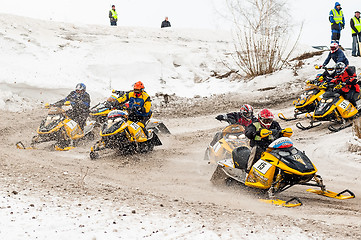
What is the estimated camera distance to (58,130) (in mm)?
11805

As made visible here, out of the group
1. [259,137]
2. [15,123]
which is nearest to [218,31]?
[15,123]

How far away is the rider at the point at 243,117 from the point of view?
10031mm

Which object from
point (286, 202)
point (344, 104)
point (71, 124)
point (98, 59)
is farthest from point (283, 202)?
point (98, 59)

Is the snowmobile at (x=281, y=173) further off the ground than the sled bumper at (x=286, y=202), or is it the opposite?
the snowmobile at (x=281, y=173)

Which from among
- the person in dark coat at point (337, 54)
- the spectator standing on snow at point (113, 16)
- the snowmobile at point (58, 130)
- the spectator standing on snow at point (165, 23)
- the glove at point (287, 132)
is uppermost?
the spectator standing on snow at point (113, 16)

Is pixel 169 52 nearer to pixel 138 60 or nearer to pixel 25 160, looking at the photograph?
pixel 138 60

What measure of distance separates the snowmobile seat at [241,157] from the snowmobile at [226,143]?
4.08 feet

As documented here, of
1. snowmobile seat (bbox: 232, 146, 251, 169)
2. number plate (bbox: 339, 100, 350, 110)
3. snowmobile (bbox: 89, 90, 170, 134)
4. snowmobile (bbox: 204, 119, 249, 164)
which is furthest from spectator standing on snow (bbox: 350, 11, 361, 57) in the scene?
snowmobile seat (bbox: 232, 146, 251, 169)

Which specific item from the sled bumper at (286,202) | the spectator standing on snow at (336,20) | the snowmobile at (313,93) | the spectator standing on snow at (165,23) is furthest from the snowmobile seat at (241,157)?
the spectator standing on snow at (165,23)

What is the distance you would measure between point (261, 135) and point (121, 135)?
3.97 metres

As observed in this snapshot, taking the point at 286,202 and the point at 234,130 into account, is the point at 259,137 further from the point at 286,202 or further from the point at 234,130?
the point at 234,130

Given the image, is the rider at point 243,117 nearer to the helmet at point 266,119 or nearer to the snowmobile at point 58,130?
the helmet at point 266,119

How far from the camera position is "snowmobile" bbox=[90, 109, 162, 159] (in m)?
10.4

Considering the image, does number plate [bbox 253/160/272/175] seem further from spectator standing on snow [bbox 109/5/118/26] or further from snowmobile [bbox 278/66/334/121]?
spectator standing on snow [bbox 109/5/118/26]
